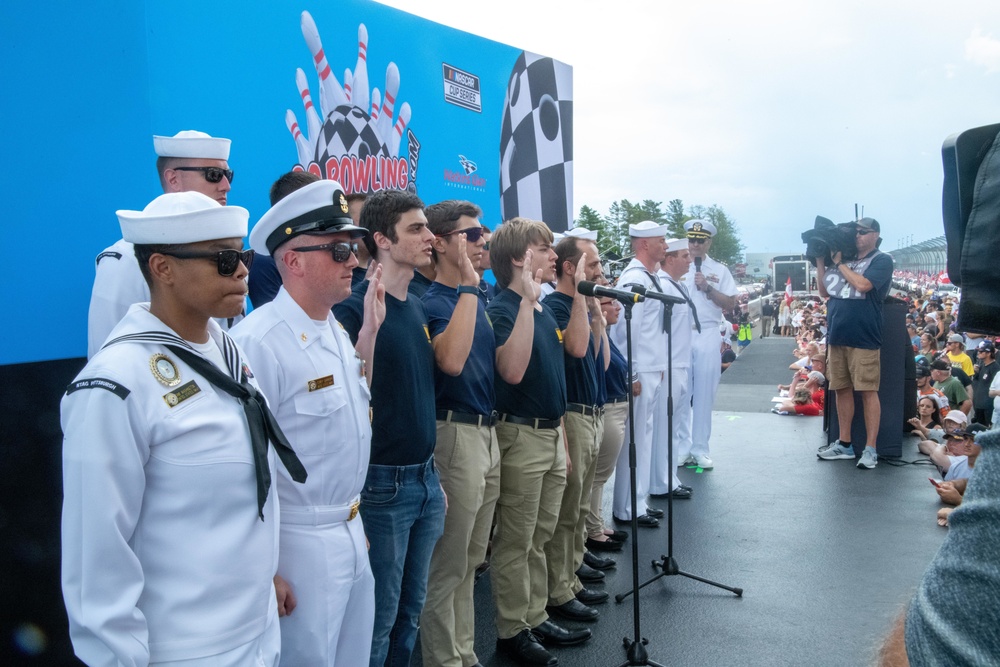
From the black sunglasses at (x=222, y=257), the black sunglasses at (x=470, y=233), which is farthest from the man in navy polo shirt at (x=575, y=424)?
the black sunglasses at (x=222, y=257)

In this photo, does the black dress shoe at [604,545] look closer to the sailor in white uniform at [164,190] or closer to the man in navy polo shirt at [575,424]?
the man in navy polo shirt at [575,424]

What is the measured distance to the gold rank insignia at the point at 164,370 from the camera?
1.66 metres

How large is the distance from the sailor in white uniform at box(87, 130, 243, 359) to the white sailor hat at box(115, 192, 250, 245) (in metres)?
0.37

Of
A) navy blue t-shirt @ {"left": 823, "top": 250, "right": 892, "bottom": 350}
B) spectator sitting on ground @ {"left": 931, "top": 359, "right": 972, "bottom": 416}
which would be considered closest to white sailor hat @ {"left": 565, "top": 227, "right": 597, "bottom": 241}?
navy blue t-shirt @ {"left": 823, "top": 250, "right": 892, "bottom": 350}

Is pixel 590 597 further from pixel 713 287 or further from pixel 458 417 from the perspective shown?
pixel 713 287

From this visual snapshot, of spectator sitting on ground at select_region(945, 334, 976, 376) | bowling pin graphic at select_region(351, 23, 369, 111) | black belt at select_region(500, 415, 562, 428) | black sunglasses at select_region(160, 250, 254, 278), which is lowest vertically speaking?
spectator sitting on ground at select_region(945, 334, 976, 376)

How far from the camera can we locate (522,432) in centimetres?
365

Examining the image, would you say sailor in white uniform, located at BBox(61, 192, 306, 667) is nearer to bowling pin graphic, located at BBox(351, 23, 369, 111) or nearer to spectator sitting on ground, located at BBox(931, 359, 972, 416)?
bowling pin graphic, located at BBox(351, 23, 369, 111)

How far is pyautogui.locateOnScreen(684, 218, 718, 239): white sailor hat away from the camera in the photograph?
7.04 meters

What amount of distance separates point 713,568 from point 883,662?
441 centimetres

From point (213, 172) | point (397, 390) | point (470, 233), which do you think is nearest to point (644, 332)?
point (470, 233)

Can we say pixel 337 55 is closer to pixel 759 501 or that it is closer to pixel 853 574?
pixel 853 574

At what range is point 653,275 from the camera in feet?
19.0

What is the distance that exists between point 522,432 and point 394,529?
1.07 metres
